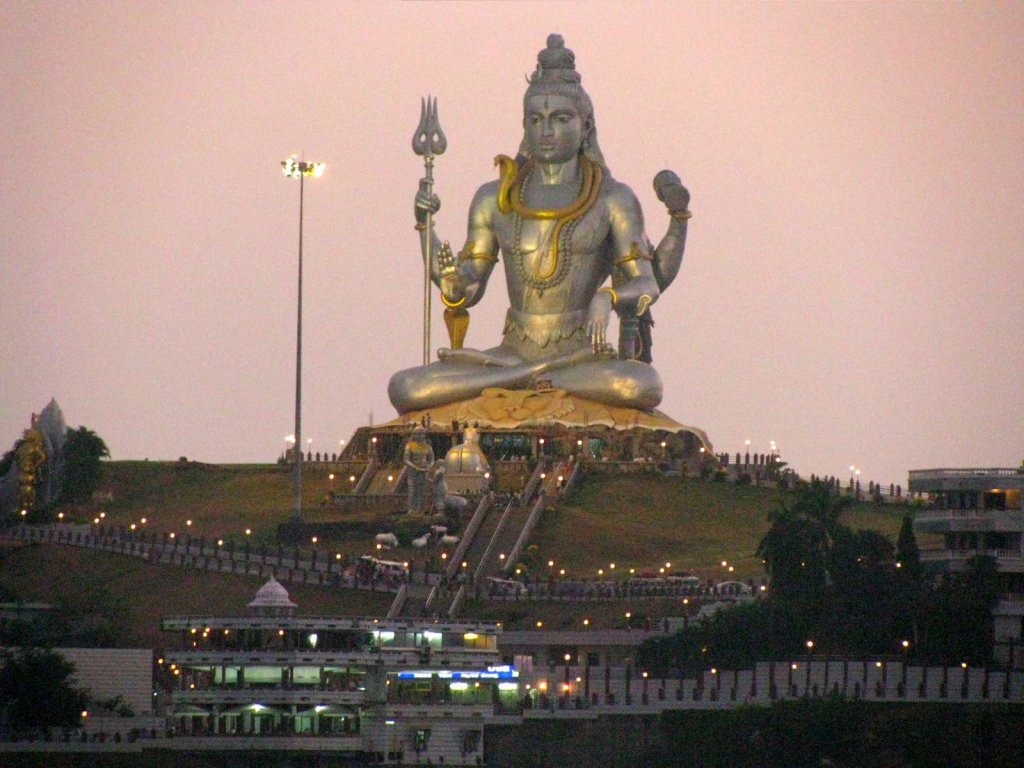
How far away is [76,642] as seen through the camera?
70.2 meters

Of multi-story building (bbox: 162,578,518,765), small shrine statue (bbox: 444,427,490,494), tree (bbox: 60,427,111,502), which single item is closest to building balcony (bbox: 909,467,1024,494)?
multi-story building (bbox: 162,578,518,765)

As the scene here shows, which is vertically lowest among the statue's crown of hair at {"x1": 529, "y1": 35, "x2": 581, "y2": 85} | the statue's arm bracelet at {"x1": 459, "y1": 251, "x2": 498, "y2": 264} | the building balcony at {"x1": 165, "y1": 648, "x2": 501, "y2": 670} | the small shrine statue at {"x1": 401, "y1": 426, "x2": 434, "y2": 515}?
the building balcony at {"x1": 165, "y1": 648, "x2": 501, "y2": 670}

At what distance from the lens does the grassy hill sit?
72750 mm

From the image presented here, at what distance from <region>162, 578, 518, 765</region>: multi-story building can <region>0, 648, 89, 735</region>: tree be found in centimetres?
174

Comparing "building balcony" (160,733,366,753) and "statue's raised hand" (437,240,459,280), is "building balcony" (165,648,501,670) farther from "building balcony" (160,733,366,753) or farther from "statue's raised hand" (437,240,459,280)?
"statue's raised hand" (437,240,459,280)

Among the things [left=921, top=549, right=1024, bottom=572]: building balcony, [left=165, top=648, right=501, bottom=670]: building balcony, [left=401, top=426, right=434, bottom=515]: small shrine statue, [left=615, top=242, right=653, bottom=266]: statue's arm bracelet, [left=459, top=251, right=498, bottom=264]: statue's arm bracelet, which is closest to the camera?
[left=165, top=648, right=501, bottom=670]: building balcony

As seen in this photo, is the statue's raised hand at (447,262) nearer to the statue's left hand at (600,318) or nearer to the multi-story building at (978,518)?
the statue's left hand at (600,318)

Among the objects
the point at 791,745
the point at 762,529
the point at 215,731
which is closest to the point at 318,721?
the point at 215,731

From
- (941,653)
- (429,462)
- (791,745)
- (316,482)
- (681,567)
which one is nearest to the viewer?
(791,745)

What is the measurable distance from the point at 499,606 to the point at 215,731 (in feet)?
33.6

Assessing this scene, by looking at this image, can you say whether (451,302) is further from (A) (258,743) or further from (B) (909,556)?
(A) (258,743)

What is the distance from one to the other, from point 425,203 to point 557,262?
10.9 ft

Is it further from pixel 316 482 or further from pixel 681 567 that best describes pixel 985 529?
pixel 316 482

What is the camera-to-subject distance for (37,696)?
64250 millimetres
